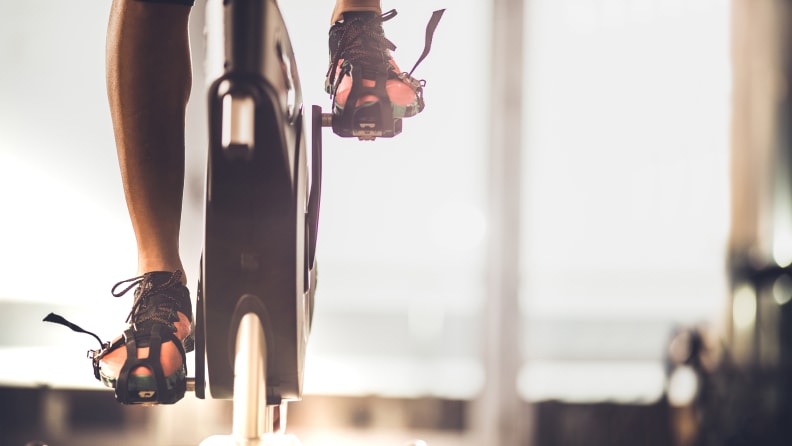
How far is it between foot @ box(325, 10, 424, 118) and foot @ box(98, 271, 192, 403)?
30 cm

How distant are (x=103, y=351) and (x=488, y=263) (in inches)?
66.4

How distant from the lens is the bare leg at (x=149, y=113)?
2.38ft

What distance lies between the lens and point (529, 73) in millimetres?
2260

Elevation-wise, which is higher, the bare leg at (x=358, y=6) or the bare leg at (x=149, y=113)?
the bare leg at (x=358, y=6)

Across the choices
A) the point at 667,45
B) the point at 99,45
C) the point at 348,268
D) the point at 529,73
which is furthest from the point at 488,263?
the point at 348,268

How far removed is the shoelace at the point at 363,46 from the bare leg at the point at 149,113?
203 mm

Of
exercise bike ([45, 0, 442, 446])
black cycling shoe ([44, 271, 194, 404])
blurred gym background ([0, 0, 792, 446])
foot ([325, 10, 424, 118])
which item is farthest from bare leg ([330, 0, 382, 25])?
blurred gym background ([0, 0, 792, 446])

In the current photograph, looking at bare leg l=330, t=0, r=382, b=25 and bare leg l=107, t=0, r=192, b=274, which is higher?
bare leg l=330, t=0, r=382, b=25

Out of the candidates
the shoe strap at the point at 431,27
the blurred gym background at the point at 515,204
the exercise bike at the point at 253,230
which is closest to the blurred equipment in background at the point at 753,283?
the blurred gym background at the point at 515,204

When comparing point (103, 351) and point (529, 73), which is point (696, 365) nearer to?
point (529, 73)

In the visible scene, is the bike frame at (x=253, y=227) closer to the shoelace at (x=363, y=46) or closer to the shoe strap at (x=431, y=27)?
the shoelace at (x=363, y=46)

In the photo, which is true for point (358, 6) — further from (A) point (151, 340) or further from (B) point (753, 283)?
(B) point (753, 283)

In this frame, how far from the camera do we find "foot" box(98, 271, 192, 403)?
62 cm

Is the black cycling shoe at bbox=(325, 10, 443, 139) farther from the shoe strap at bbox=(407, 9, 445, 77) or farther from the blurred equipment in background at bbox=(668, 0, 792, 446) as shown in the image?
the blurred equipment in background at bbox=(668, 0, 792, 446)
